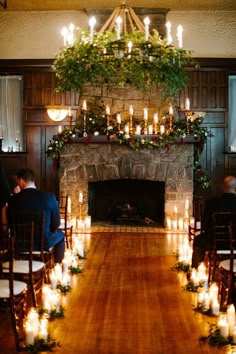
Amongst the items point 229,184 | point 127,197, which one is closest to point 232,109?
point 127,197

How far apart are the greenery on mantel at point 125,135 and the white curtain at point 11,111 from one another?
1.22 metres

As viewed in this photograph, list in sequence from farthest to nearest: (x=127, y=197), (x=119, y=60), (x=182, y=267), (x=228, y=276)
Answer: (x=127, y=197) < (x=182, y=267) < (x=119, y=60) < (x=228, y=276)

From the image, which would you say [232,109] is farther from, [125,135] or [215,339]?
[215,339]

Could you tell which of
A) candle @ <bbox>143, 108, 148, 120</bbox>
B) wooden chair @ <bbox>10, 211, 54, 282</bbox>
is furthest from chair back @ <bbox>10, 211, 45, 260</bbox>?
candle @ <bbox>143, 108, 148, 120</bbox>

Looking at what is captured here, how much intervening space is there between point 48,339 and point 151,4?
760 centimetres

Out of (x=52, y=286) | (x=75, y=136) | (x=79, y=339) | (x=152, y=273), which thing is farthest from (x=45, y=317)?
(x=75, y=136)

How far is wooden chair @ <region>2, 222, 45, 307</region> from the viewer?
15.6 feet

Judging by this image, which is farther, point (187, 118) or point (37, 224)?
point (187, 118)

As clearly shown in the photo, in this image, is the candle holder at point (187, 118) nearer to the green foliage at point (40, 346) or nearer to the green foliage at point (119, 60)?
the green foliage at point (119, 60)

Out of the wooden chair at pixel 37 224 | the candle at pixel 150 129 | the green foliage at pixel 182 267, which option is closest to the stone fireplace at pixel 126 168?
the candle at pixel 150 129

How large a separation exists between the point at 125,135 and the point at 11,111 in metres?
2.71

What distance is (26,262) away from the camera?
16.1ft

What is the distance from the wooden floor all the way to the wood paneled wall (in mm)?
3544

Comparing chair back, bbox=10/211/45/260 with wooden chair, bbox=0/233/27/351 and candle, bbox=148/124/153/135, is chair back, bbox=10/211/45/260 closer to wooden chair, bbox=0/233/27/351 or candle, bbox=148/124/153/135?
wooden chair, bbox=0/233/27/351
